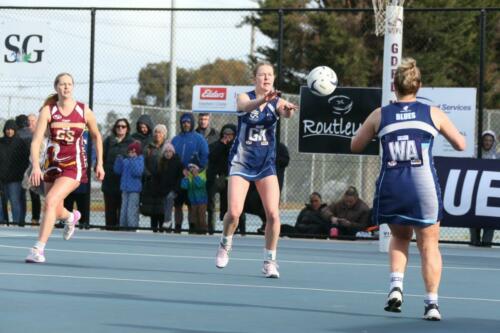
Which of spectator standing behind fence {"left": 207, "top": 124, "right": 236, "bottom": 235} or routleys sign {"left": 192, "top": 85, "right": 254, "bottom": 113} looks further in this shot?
routleys sign {"left": 192, "top": 85, "right": 254, "bottom": 113}

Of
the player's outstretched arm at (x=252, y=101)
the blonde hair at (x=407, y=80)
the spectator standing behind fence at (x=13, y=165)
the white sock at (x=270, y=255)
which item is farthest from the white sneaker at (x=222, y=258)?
the spectator standing behind fence at (x=13, y=165)

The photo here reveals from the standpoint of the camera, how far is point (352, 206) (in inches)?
762

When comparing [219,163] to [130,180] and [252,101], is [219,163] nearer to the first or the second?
[130,180]

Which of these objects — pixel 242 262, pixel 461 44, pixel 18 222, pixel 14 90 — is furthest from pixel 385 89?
pixel 461 44

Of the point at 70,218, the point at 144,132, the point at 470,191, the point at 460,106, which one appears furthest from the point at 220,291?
the point at 144,132

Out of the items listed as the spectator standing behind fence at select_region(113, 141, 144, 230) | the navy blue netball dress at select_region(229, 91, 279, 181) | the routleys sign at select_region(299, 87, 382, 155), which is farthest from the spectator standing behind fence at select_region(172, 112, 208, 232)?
the navy blue netball dress at select_region(229, 91, 279, 181)

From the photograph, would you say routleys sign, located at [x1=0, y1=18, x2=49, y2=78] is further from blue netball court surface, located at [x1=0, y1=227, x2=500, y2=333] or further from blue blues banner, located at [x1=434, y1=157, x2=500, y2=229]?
blue blues banner, located at [x1=434, y1=157, x2=500, y2=229]

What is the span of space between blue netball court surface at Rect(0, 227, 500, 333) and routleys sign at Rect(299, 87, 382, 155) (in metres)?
2.60

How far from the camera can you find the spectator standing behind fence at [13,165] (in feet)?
67.8

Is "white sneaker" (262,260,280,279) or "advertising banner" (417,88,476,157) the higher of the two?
"advertising banner" (417,88,476,157)

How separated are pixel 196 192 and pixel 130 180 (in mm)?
1056

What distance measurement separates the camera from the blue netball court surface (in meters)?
8.64

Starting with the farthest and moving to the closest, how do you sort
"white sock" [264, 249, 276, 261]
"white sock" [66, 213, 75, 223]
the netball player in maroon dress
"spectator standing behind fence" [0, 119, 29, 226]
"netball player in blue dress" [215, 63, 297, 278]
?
"spectator standing behind fence" [0, 119, 29, 226]
"white sock" [66, 213, 75, 223]
the netball player in maroon dress
"white sock" [264, 249, 276, 261]
"netball player in blue dress" [215, 63, 297, 278]

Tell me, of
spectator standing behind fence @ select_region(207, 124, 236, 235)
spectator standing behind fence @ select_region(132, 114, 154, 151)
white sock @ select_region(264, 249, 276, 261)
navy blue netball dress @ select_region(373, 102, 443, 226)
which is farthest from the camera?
spectator standing behind fence @ select_region(132, 114, 154, 151)
